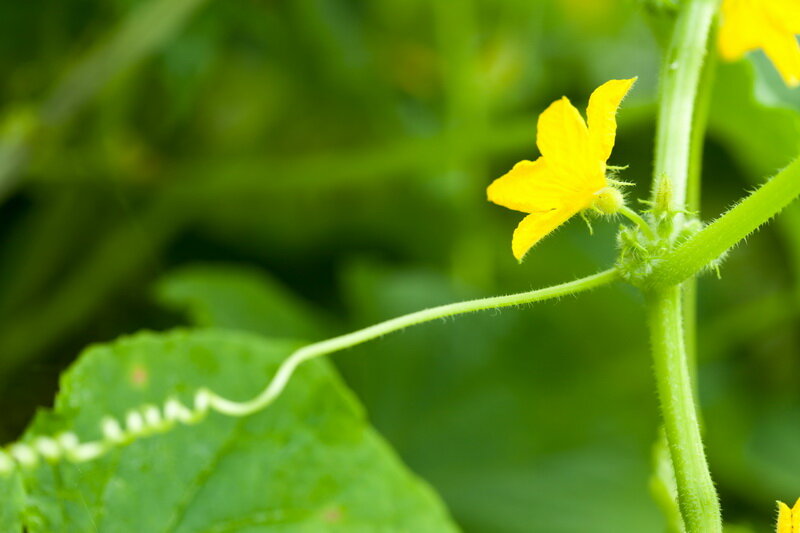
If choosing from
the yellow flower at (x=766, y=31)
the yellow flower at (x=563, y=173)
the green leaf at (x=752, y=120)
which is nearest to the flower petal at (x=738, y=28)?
the yellow flower at (x=766, y=31)

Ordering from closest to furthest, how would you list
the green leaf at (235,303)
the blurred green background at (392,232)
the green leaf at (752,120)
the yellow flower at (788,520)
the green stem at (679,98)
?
the yellow flower at (788,520) → the green stem at (679,98) → the green leaf at (752,120) → the green leaf at (235,303) → the blurred green background at (392,232)

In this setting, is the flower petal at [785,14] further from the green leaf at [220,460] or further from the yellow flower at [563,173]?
the green leaf at [220,460]

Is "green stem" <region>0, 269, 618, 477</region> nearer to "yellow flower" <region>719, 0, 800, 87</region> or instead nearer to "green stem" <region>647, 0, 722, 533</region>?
"green stem" <region>647, 0, 722, 533</region>

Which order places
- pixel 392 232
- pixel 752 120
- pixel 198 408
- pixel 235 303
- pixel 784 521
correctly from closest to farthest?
pixel 784 521
pixel 198 408
pixel 752 120
pixel 235 303
pixel 392 232

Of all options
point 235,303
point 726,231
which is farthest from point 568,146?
point 235,303

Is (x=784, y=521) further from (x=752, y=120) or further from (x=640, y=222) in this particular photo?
(x=752, y=120)

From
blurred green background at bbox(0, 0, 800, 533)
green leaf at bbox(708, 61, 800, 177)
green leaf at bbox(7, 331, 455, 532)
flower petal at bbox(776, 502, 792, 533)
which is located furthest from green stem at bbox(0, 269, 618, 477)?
blurred green background at bbox(0, 0, 800, 533)
